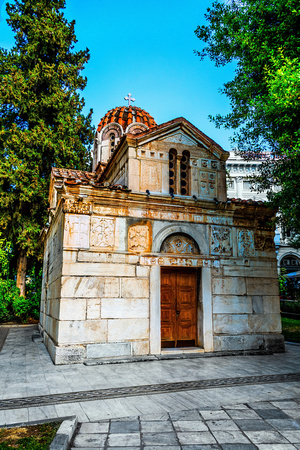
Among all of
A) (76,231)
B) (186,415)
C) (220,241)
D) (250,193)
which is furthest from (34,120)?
(250,193)

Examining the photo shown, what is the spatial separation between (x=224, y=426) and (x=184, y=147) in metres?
8.02

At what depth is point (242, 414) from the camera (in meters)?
4.48

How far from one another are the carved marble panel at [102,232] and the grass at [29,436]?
16.3ft

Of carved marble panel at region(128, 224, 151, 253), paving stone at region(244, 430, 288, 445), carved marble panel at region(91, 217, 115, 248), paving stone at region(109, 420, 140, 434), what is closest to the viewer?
paving stone at region(244, 430, 288, 445)

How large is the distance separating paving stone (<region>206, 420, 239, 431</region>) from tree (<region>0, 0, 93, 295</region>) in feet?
54.9

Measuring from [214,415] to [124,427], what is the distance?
129 centimetres

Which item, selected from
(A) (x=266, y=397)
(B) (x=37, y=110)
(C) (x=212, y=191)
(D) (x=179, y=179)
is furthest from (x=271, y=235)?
(B) (x=37, y=110)

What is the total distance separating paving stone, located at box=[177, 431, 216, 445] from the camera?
12.0 ft

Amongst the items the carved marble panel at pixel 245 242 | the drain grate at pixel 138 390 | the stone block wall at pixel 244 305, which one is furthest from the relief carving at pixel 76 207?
the carved marble panel at pixel 245 242

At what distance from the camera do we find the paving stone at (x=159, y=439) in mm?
3609

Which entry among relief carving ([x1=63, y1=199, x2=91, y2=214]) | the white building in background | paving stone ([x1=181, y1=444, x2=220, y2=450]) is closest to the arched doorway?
relief carving ([x1=63, y1=199, x2=91, y2=214])

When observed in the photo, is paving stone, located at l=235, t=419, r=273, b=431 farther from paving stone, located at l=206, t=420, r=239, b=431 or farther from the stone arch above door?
the stone arch above door

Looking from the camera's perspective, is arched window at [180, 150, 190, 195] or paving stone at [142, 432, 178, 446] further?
arched window at [180, 150, 190, 195]

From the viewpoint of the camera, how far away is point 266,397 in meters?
5.26
